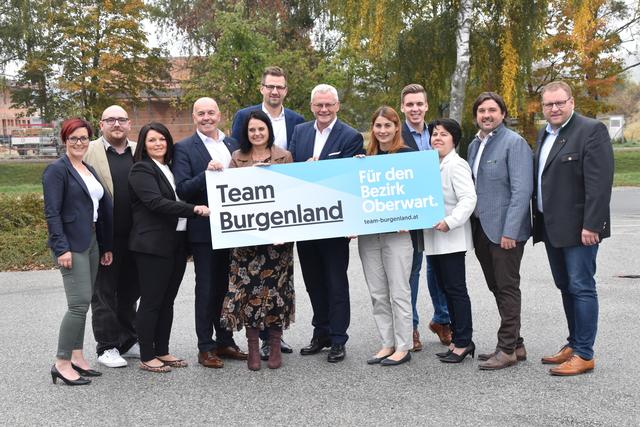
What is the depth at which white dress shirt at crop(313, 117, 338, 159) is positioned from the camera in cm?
579

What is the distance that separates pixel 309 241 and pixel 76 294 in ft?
6.19

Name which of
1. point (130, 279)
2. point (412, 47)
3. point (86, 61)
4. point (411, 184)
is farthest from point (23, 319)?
point (86, 61)

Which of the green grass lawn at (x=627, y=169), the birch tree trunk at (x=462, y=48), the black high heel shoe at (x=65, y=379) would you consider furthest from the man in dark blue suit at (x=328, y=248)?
the green grass lawn at (x=627, y=169)

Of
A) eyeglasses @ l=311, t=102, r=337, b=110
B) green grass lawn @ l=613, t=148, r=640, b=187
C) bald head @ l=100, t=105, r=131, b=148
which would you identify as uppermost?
eyeglasses @ l=311, t=102, r=337, b=110

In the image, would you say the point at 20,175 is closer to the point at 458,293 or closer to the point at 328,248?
the point at 328,248

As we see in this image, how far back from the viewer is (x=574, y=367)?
5.10m

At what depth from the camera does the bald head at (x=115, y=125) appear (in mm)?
5625

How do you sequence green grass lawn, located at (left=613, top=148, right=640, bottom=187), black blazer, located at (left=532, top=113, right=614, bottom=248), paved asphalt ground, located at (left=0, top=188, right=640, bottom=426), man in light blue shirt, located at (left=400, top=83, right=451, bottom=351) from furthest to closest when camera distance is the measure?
green grass lawn, located at (left=613, top=148, right=640, bottom=187)
man in light blue shirt, located at (left=400, top=83, right=451, bottom=351)
black blazer, located at (left=532, top=113, right=614, bottom=248)
paved asphalt ground, located at (left=0, top=188, right=640, bottom=426)

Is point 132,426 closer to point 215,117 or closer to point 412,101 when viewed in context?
point 215,117

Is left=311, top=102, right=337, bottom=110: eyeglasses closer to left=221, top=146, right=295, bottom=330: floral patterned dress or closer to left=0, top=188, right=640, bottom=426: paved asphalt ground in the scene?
left=221, top=146, right=295, bottom=330: floral patterned dress

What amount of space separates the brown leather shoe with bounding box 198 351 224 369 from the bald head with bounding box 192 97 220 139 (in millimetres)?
1783

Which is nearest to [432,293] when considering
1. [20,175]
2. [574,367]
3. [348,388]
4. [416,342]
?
[416,342]

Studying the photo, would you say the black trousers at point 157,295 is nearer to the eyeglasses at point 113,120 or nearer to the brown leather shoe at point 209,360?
the brown leather shoe at point 209,360

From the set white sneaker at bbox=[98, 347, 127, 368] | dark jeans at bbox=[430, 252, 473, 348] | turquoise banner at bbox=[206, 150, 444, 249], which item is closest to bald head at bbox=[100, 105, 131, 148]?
turquoise banner at bbox=[206, 150, 444, 249]
